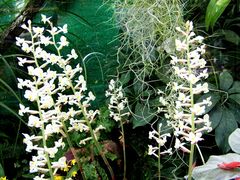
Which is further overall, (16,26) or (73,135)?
(16,26)

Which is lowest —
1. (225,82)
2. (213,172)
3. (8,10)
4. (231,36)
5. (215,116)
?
(213,172)

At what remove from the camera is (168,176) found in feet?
4.31

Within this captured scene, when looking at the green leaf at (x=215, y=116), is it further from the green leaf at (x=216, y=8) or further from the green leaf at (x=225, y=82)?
the green leaf at (x=216, y=8)

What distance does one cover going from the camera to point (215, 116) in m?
1.29

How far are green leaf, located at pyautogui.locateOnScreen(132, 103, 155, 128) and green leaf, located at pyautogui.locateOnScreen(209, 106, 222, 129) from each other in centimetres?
18

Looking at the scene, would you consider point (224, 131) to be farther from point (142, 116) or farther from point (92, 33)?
point (92, 33)

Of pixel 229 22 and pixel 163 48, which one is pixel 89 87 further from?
pixel 229 22

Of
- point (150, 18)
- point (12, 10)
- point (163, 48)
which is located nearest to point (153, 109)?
point (163, 48)

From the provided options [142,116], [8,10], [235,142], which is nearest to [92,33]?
[8,10]

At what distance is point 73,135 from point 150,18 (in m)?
0.46

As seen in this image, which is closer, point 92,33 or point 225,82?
point 225,82

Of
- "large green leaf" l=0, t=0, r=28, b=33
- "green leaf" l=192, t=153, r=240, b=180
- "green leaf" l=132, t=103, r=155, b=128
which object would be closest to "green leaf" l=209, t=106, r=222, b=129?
"green leaf" l=132, t=103, r=155, b=128

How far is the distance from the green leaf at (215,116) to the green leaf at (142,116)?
0.18 m

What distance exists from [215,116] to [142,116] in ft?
0.74
